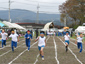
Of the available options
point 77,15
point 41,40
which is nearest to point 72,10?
point 77,15

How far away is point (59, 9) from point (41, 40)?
265ft

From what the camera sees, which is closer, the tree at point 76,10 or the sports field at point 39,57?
the sports field at point 39,57

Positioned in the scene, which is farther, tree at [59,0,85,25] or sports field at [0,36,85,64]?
tree at [59,0,85,25]

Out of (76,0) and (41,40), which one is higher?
(76,0)

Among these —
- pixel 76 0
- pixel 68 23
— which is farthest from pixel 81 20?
pixel 68 23

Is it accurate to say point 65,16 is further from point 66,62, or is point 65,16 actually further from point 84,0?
point 66,62

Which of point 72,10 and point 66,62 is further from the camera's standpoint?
point 72,10

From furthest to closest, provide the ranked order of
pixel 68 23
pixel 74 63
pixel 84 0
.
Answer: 1. pixel 68 23
2. pixel 84 0
3. pixel 74 63

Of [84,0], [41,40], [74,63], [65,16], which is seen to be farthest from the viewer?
[65,16]

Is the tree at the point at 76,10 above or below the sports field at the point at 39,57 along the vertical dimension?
above

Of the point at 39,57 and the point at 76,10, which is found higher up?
the point at 76,10

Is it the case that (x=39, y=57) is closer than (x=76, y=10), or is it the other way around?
(x=39, y=57)

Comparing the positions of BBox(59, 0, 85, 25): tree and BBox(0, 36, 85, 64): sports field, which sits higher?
BBox(59, 0, 85, 25): tree

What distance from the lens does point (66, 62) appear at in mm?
13477
